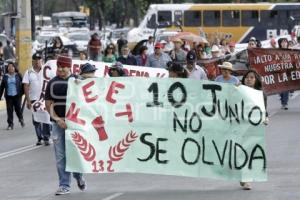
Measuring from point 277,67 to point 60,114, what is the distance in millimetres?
13415

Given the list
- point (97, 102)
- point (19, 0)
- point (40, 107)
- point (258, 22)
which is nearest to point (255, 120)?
point (97, 102)

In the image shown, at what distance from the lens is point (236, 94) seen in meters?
13.2

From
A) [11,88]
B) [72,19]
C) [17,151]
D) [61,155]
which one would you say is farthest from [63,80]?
[72,19]

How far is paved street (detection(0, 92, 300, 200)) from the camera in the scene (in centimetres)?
1300

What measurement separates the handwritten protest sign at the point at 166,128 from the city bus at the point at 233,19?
5218 cm

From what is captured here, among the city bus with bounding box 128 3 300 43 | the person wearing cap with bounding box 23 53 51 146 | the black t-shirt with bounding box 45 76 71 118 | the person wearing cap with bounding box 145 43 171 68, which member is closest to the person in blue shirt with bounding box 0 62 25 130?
the person wearing cap with bounding box 23 53 51 146

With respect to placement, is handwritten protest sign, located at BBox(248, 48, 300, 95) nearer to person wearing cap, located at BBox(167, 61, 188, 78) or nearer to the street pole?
the street pole

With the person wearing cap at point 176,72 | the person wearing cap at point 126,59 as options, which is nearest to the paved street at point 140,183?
→ the person wearing cap at point 176,72

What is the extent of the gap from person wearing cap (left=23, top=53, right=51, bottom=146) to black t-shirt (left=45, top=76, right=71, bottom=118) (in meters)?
5.94

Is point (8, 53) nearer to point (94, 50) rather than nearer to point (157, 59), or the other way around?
point (94, 50)

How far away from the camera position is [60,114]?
43.8 feet

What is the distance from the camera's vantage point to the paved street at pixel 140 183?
1300 cm

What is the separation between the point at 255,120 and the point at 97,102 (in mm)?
1936

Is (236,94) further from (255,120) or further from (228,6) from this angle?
(228,6)
